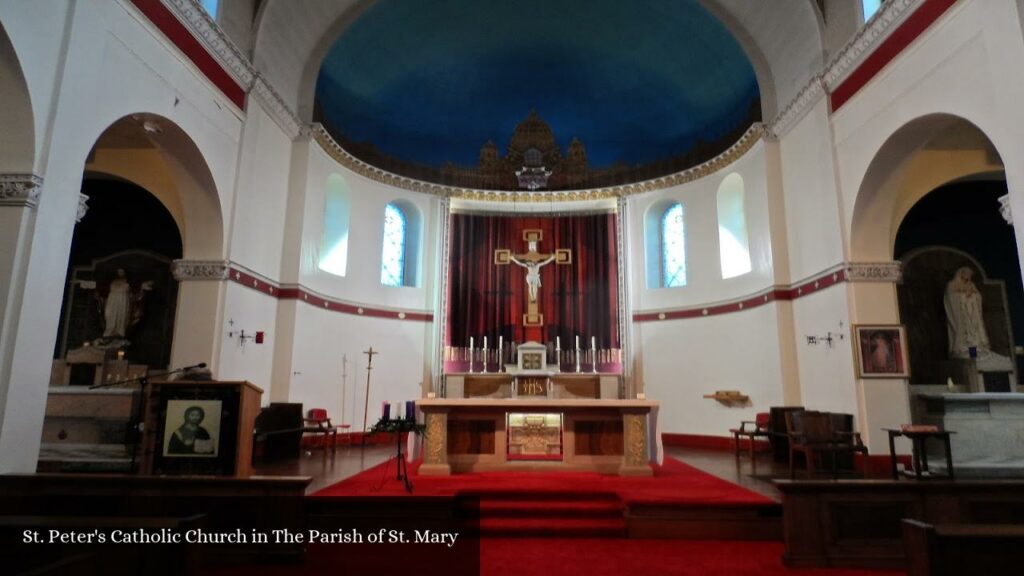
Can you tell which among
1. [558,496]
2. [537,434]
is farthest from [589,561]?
[537,434]

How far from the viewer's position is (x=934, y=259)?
11.3 m

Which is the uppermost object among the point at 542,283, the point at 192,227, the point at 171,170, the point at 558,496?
the point at 171,170

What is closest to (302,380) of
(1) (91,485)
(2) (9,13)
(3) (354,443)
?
(3) (354,443)

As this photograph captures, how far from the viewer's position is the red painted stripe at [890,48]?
7.72 meters

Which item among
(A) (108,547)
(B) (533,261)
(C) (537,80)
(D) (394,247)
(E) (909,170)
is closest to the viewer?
(A) (108,547)

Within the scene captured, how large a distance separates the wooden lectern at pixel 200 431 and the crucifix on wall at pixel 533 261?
9627mm

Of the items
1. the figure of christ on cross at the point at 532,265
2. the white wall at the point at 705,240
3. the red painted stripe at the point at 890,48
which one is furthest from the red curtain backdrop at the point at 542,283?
the red painted stripe at the point at 890,48

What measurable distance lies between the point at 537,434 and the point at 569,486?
1877 millimetres

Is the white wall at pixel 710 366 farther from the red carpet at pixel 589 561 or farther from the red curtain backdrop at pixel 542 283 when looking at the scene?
the red carpet at pixel 589 561

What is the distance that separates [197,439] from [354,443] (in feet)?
24.8

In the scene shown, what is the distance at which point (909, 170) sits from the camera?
10.4 metres

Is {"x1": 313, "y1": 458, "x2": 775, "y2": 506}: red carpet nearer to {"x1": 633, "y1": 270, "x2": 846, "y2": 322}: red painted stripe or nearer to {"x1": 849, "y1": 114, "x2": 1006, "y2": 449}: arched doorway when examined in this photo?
{"x1": 849, "y1": 114, "x2": 1006, "y2": 449}: arched doorway

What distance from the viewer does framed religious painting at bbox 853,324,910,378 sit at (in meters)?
9.06

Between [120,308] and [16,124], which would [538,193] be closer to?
[120,308]
